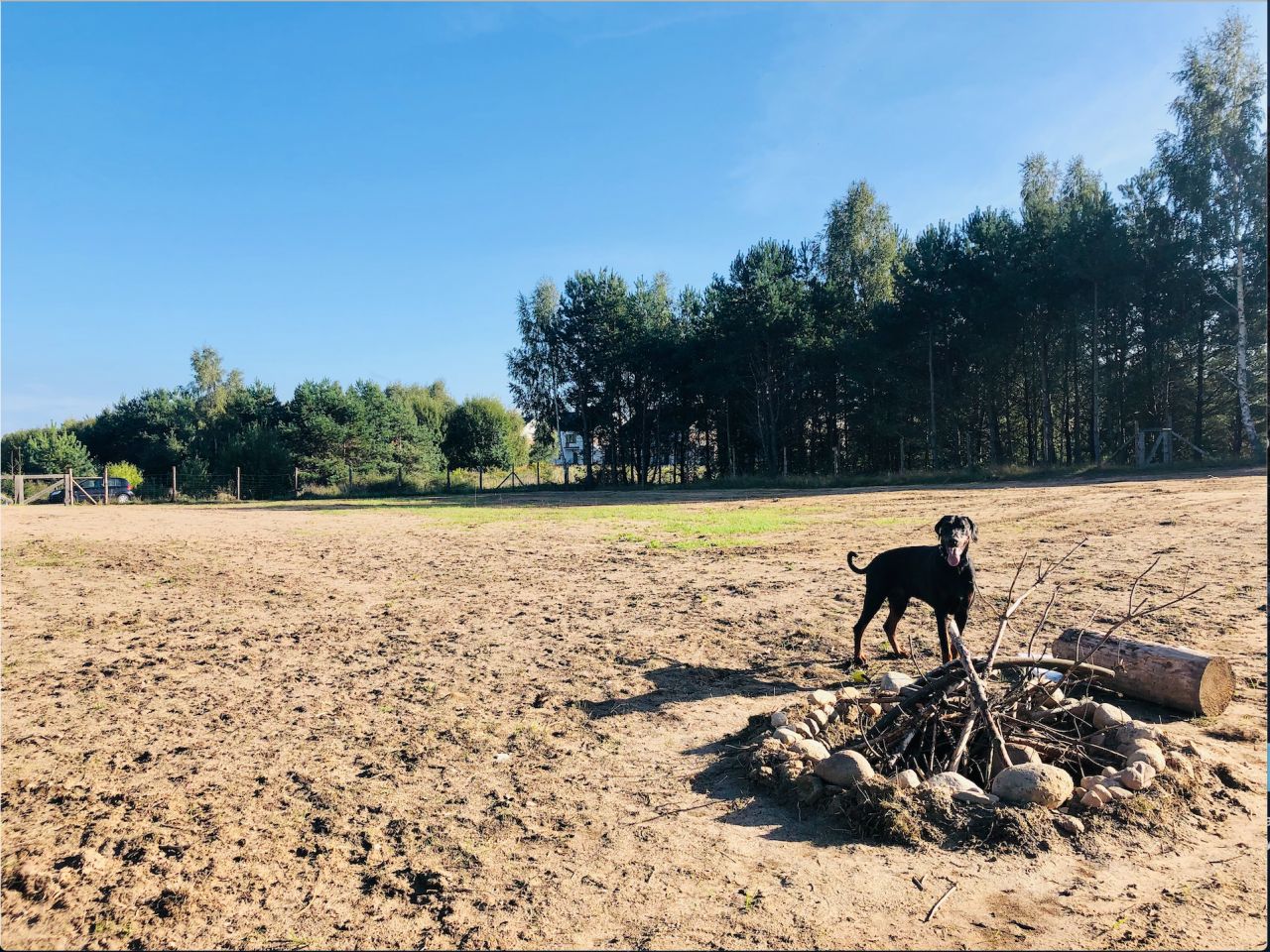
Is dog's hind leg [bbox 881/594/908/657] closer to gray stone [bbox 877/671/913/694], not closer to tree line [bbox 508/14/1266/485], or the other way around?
gray stone [bbox 877/671/913/694]

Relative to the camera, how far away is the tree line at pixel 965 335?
2745cm

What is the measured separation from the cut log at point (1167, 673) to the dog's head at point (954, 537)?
3.16ft

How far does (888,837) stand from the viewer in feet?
11.5

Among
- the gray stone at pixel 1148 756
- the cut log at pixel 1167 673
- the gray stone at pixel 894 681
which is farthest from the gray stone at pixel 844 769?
the cut log at pixel 1167 673

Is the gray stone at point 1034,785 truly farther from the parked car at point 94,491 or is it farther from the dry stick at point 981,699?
Answer: the parked car at point 94,491

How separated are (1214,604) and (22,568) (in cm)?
1704

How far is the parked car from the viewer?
33925 millimetres

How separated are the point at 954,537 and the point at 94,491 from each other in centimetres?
4387

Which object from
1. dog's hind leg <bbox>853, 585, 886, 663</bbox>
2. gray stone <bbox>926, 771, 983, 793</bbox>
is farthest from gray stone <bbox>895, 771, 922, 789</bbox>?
dog's hind leg <bbox>853, 585, 886, 663</bbox>

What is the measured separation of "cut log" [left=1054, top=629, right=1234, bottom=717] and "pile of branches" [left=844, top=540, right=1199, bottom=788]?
409 millimetres

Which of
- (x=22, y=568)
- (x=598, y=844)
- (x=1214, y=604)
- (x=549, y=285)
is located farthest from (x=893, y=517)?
(x=549, y=285)

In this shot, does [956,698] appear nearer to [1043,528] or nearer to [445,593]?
[445,593]

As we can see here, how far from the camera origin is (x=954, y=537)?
5.21 meters

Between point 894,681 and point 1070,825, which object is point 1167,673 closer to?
point 894,681
